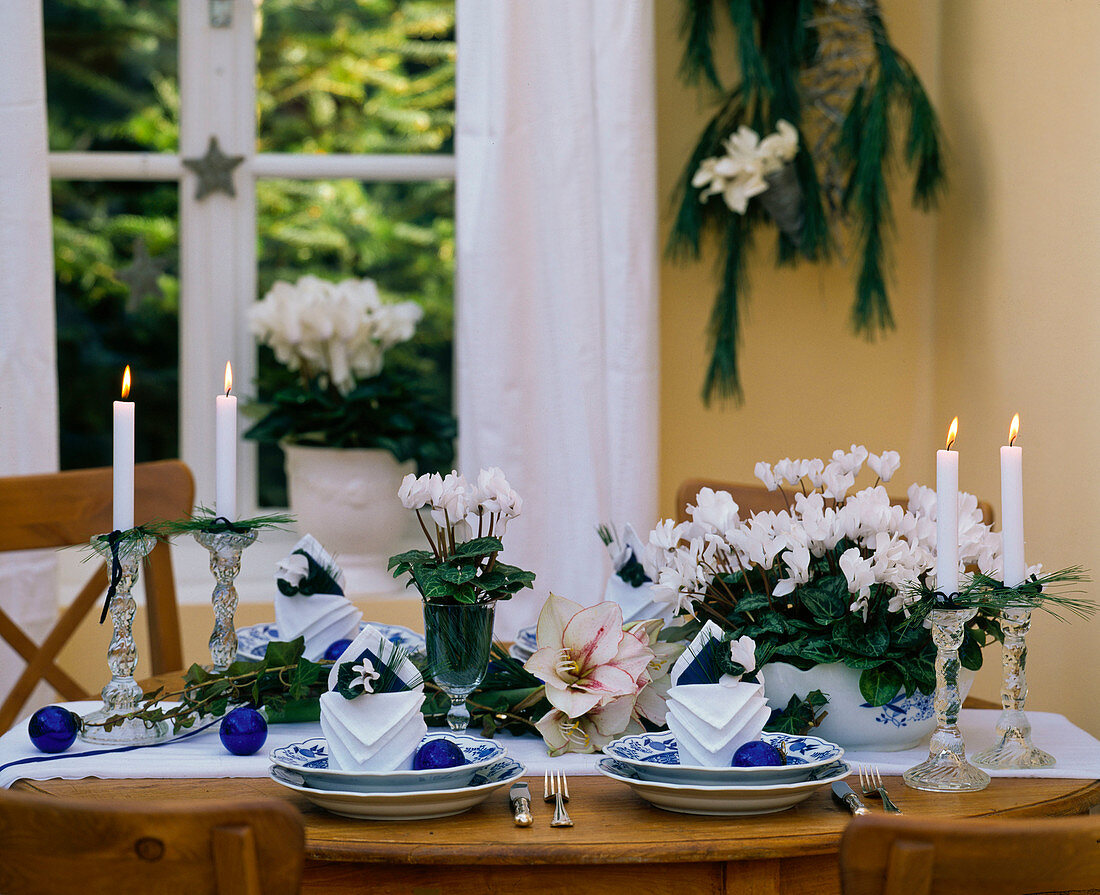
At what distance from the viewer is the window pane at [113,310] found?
2.46 m

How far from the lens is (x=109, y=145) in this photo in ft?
8.05

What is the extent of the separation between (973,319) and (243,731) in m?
1.55

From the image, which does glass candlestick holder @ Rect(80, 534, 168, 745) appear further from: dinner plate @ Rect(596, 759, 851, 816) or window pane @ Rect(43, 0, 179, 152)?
window pane @ Rect(43, 0, 179, 152)

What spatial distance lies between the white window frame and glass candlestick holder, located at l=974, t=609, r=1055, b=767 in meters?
1.71

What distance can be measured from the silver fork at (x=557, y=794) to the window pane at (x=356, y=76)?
176 centimetres

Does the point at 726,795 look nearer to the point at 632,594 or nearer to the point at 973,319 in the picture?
the point at 632,594

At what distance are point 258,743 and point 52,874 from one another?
0.38 meters

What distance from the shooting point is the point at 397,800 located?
3.00 feet

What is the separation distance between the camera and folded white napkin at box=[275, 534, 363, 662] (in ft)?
4.33

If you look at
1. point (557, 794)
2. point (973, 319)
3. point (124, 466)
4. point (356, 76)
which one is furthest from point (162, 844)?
point (356, 76)

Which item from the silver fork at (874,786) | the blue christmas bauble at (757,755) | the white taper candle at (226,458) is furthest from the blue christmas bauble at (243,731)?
the silver fork at (874,786)

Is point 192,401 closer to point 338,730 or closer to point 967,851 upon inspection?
point 338,730

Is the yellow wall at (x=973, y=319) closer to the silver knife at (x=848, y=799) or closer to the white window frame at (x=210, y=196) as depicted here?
the silver knife at (x=848, y=799)

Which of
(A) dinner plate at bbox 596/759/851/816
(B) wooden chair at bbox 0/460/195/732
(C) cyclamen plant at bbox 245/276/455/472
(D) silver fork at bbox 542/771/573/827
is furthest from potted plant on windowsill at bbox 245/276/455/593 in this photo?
(A) dinner plate at bbox 596/759/851/816
